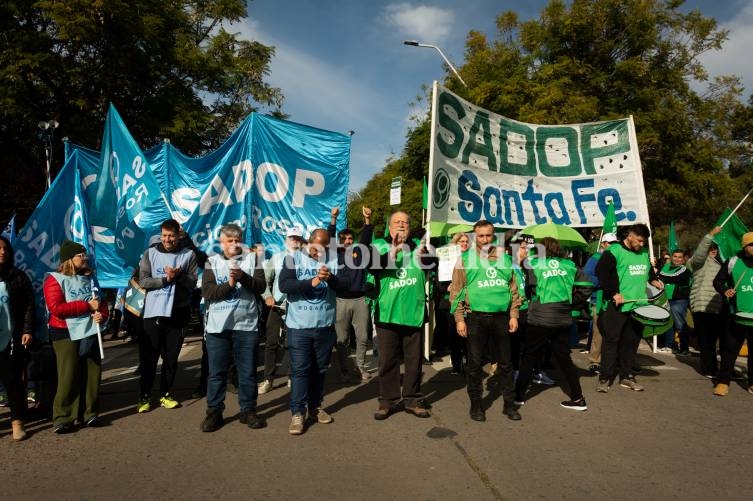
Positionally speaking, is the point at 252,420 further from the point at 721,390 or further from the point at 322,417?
the point at 721,390

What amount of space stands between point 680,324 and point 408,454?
670 centimetres

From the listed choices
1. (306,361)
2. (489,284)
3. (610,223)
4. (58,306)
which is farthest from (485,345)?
(610,223)

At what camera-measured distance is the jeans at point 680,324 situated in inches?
340

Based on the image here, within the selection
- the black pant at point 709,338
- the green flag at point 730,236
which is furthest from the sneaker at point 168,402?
the green flag at point 730,236

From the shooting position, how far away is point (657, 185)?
17719 millimetres

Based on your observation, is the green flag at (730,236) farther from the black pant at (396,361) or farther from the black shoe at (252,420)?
the black shoe at (252,420)

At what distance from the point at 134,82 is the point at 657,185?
17383 millimetres

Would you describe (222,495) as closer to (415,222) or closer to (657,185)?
(657,185)

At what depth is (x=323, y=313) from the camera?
4.75 meters

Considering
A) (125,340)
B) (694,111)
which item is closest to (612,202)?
(125,340)

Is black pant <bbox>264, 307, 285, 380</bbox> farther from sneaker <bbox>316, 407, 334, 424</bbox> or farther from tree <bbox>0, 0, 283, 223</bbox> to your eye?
tree <bbox>0, 0, 283, 223</bbox>

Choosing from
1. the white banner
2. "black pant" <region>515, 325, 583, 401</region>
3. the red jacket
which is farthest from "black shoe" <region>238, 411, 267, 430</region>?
the white banner

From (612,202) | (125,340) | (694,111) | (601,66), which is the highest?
(601,66)

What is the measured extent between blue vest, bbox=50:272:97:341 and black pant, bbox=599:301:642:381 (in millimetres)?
5187
